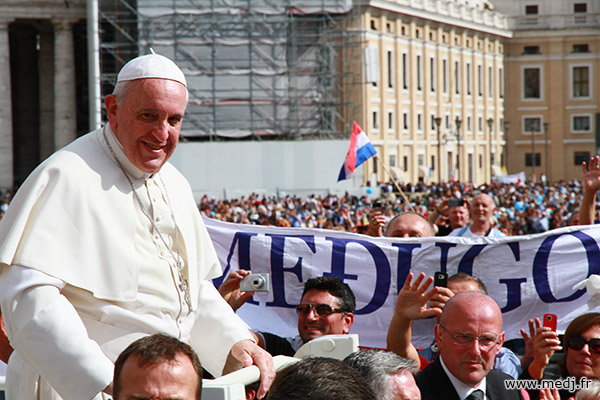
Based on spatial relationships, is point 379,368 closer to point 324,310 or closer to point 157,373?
point 157,373

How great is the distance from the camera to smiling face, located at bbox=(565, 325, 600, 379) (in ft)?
14.7

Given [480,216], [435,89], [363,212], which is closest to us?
[480,216]

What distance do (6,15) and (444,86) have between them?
2884cm

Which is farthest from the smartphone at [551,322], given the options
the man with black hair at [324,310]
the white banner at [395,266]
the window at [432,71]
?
the window at [432,71]

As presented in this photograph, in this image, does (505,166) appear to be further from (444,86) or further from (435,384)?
(435,384)

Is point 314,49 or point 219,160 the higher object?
point 314,49

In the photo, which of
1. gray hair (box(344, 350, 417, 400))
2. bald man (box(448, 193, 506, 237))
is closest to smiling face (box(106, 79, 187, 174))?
gray hair (box(344, 350, 417, 400))

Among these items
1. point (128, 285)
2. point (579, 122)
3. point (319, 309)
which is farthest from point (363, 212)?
point (579, 122)

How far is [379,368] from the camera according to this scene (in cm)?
332

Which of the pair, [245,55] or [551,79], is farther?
[551,79]

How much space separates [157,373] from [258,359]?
57cm

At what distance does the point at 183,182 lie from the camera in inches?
136

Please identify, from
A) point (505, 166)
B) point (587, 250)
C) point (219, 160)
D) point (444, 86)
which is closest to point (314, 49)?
point (219, 160)

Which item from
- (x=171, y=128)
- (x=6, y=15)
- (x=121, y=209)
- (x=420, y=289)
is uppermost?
(x=6, y=15)
